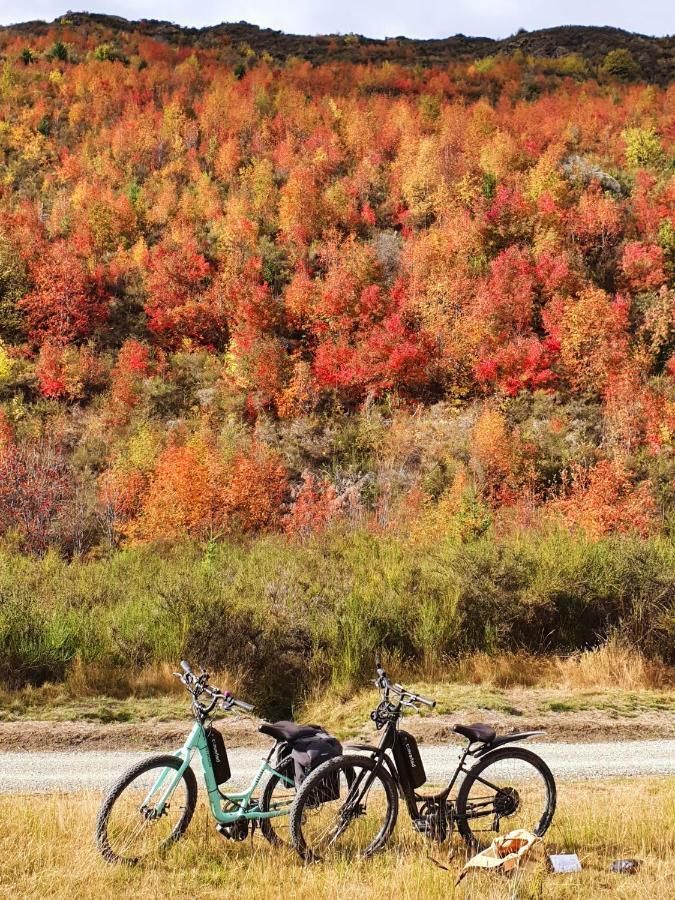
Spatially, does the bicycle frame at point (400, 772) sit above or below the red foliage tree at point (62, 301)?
below

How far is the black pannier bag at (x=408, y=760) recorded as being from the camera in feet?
19.2

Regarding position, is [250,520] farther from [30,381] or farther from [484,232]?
[484,232]

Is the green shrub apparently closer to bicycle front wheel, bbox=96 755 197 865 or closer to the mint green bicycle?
the mint green bicycle

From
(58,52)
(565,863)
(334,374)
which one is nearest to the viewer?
(565,863)

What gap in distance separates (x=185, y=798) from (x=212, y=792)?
1.09 ft

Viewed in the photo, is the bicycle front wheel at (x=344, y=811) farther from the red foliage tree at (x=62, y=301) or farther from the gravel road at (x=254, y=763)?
the red foliage tree at (x=62, y=301)

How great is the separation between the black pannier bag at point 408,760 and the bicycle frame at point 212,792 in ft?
2.91

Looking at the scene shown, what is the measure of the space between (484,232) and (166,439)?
29.6 meters

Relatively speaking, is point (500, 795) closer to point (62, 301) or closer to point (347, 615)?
point (347, 615)

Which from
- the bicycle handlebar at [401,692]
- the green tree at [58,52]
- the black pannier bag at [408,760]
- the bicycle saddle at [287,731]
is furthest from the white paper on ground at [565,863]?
the green tree at [58,52]

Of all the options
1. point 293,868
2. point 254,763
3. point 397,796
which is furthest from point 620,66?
point 293,868

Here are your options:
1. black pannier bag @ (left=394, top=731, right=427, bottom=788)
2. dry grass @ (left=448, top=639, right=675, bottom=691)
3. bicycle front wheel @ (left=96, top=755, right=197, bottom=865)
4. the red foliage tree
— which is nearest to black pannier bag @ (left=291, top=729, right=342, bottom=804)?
black pannier bag @ (left=394, top=731, right=427, bottom=788)

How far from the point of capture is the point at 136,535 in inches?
1324

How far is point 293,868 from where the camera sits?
17.4 ft
